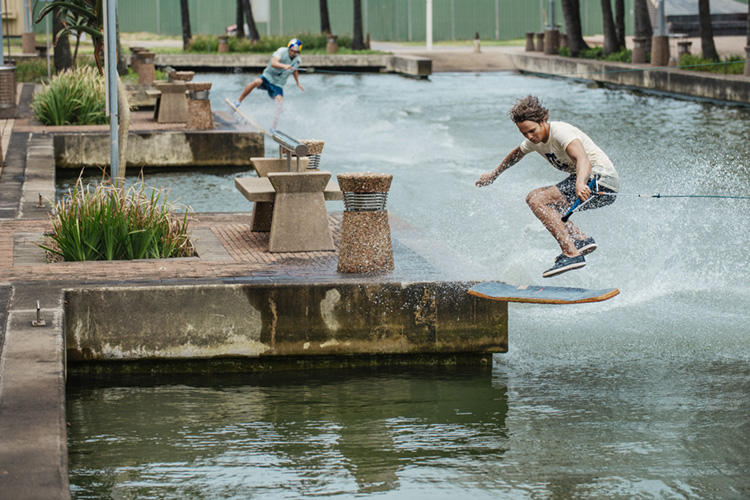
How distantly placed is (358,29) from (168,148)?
98.8 ft

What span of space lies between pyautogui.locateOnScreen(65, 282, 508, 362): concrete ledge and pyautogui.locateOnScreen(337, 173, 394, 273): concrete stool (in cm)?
43

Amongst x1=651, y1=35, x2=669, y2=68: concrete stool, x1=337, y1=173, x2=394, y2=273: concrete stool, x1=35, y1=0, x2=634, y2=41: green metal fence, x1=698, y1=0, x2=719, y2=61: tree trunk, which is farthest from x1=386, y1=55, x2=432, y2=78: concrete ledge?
x1=337, y1=173, x2=394, y2=273: concrete stool

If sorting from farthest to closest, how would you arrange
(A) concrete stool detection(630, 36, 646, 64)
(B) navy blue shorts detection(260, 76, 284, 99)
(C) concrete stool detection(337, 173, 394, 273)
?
(A) concrete stool detection(630, 36, 646, 64)
(B) navy blue shorts detection(260, 76, 284, 99)
(C) concrete stool detection(337, 173, 394, 273)

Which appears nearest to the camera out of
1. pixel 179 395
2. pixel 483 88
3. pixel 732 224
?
pixel 179 395

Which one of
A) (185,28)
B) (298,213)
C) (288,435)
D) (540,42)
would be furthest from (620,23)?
(288,435)

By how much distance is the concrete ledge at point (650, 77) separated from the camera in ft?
87.2

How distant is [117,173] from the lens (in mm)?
10602

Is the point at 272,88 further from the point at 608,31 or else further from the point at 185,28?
the point at 185,28

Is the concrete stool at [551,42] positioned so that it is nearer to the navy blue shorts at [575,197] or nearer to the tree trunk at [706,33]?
the tree trunk at [706,33]

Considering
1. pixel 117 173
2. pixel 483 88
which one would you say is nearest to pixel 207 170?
pixel 117 173

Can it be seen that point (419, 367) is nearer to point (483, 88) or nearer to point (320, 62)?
point (483, 88)

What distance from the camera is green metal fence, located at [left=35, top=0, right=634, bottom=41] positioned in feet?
191

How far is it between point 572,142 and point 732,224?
250 inches

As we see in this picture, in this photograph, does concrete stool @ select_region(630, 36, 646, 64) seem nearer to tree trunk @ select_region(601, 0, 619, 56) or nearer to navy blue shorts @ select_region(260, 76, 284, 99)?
tree trunk @ select_region(601, 0, 619, 56)
